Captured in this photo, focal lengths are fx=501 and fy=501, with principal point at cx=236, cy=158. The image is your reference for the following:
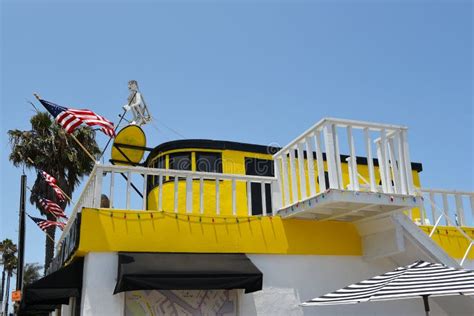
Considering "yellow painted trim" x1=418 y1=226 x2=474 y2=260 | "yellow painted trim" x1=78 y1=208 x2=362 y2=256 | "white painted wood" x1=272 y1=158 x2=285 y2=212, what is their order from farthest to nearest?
"yellow painted trim" x1=418 y1=226 x2=474 y2=260 < "white painted wood" x1=272 y1=158 x2=285 y2=212 < "yellow painted trim" x1=78 y1=208 x2=362 y2=256

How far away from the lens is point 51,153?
2089 cm

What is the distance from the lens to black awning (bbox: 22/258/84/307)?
6.70 m

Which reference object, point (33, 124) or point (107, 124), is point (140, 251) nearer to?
point (107, 124)

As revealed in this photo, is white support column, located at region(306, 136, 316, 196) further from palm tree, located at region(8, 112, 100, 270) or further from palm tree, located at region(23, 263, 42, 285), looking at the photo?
palm tree, located at region(23, 263, 42, 285)

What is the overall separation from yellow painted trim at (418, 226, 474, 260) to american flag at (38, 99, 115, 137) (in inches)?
229

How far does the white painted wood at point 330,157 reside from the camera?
709cm

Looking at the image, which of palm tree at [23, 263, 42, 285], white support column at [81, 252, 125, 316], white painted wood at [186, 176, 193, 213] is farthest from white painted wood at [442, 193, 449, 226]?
palm tree at [23, 263, 42, 285]

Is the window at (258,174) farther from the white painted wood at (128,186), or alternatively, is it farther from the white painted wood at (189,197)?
the white painted wood at (128,186)

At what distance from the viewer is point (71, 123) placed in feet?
28.2

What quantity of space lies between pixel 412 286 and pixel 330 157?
2226 mm

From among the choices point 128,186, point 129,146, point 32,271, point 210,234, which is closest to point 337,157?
point 210,234

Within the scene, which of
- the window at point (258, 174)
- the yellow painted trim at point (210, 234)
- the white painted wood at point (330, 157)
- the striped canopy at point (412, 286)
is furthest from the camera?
the window at point (258, 174)

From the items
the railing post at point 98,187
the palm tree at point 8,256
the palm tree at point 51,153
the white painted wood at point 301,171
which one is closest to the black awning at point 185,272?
the railing post at point 98,187

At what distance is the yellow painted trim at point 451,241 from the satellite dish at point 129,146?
6504mm
